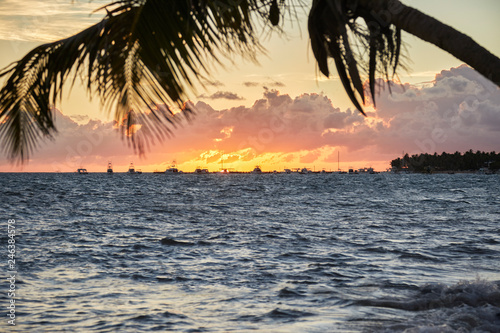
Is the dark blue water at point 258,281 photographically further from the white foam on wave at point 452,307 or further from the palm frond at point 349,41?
the palm frond at point 349,41

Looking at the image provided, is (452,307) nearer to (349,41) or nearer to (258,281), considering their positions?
(258,281)

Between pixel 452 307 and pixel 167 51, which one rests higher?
pixel 167 51

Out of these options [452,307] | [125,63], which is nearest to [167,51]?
[125,63]

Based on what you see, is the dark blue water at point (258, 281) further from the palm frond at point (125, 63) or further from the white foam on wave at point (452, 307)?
the palm frond at point (125, 63)

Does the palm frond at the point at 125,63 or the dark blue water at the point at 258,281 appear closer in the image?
the palm frond at the point at 125,63

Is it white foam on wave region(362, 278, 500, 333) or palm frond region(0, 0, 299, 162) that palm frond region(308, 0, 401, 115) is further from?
white foam on wave region(362, 278, 500, 333)

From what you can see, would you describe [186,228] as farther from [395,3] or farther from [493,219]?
[395,3]

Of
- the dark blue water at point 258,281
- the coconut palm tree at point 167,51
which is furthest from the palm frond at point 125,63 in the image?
the dark blue water at point 258,281

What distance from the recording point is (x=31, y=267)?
54.9 ft

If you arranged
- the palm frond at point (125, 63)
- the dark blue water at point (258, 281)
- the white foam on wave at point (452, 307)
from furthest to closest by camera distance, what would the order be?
1. the dark blue water at point (258, 281)
2. the white foam on wave at point (452, 307)
3. the palm frond at point (125, 63)

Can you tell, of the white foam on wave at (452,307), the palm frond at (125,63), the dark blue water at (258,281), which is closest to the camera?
the palm frond at (125,63)

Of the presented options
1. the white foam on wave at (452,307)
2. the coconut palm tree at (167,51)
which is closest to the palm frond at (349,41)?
the coconut palm tree at (167,51)

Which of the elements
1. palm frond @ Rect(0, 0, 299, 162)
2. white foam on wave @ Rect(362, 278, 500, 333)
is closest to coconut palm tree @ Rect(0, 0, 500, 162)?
palm frond @ Rect(0, 0, 299, 162)

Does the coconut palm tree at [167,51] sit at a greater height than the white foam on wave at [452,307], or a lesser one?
greater
